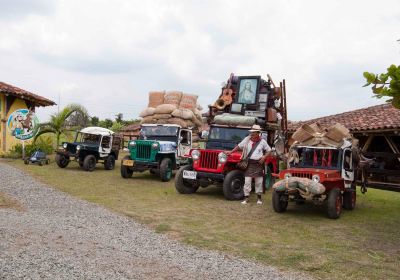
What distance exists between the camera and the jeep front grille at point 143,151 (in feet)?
44.5

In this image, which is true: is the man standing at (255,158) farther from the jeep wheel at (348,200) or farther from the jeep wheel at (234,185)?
the jeep wheel at (348,200)

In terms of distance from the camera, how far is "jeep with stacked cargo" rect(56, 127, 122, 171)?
15734 mm

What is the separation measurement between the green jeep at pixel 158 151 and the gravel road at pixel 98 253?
19.8 feet

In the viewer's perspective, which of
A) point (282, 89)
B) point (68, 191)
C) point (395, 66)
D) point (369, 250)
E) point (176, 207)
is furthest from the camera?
point (282, 89)

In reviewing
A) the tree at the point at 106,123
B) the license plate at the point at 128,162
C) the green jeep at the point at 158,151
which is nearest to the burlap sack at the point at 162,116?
the green jeep at the point at 158,151

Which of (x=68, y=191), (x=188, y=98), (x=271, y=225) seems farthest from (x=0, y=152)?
(x=271, y=225)

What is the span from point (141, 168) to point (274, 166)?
423cm

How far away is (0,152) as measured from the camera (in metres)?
18.9

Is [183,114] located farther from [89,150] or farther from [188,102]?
[89,150]

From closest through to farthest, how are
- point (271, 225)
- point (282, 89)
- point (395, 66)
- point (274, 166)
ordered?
point (395, 66) < point (271, 225) < point (274, 166) < point (282, 89)

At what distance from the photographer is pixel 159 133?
47.4ft

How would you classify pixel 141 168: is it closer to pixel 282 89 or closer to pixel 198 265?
pixel 282 89

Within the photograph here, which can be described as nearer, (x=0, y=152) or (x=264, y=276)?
(x=264, y=276)

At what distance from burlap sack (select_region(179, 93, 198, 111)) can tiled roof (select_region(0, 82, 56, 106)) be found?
7569 mm
